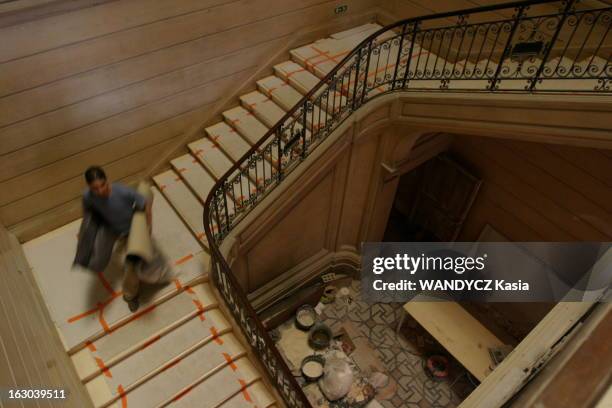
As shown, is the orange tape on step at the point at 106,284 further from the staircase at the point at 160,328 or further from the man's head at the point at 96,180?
the man's head at the point at 96,180

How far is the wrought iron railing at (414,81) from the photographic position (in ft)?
12.2

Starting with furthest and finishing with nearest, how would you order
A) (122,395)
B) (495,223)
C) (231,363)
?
(495,223), (231,363), (122,395)

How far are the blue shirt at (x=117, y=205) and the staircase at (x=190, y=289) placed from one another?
0.70 metres

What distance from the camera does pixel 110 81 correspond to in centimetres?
431

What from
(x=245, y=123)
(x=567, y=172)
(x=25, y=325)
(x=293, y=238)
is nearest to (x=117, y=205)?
(x=25, y=325)

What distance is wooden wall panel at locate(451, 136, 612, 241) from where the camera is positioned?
5.09 metres

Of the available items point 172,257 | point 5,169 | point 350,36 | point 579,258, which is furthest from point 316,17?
point 579,258

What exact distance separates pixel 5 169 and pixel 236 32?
2.83 metres

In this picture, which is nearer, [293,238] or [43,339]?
[43,339]

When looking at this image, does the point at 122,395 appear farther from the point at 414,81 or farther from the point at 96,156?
the point at 414,81

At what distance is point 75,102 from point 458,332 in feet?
17.0

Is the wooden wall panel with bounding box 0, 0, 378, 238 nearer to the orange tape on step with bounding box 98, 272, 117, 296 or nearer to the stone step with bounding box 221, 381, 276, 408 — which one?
the orange tape on step with bounding box 98, 272, 117, 296

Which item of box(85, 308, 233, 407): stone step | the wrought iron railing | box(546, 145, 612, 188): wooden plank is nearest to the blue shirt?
the wrought iron railing

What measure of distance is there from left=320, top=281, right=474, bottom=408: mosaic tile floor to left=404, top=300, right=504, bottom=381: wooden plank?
0.61 m
